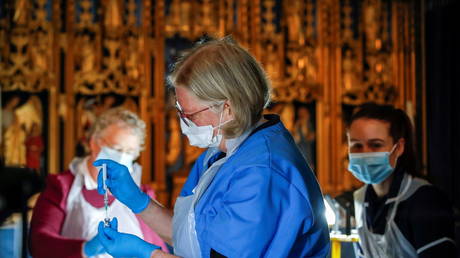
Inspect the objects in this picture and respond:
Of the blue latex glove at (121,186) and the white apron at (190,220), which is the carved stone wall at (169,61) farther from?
the white apron at (190,220)

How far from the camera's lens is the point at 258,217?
149cm

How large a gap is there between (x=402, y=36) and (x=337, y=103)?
0.90m

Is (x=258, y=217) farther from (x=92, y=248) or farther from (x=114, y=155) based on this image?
(x=114, y=155)

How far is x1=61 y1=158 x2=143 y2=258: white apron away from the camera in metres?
2.67

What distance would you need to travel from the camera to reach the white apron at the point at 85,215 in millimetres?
2668

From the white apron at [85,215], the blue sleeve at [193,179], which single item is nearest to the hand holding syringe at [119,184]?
the blue sleeve at [193,179]

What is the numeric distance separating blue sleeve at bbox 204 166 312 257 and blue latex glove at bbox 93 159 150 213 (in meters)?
0.48

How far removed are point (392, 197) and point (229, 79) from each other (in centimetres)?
100

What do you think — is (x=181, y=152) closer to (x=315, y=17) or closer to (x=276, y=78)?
(x=276, y=78)

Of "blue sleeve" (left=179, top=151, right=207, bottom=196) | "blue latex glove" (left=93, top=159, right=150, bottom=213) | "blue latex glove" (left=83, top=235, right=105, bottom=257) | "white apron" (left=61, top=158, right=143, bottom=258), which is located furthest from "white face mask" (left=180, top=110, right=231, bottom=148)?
"white apron" (left=61, top=158, right=143, bottom=258)

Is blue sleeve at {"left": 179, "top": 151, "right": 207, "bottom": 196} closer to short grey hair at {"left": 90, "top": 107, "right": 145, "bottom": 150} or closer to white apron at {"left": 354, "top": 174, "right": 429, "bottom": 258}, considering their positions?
white apron at {"left": 354, "top": 174, "right": 429, "bottom": 258}

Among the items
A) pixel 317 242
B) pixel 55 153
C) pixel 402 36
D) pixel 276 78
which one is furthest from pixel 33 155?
pixel 317 242

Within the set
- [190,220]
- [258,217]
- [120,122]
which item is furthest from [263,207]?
[120,122]

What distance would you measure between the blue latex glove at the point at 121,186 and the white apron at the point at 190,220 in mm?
249
